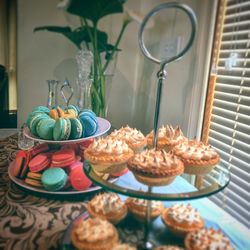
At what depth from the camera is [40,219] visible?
777mm

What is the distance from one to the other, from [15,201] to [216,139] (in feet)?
2.98

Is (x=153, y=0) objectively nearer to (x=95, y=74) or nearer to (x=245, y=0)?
(x=95, y=74)

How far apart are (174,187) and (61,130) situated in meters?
0.41

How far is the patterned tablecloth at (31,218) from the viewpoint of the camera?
0.68m

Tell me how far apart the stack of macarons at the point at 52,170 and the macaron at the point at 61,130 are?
7 centimetres

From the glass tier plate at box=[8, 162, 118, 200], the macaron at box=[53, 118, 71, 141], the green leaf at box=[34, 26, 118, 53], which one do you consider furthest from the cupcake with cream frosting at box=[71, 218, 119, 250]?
the green leaf at box=[34, 26, 118, 53]

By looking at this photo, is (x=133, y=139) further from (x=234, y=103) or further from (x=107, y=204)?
(x=234, y=103)


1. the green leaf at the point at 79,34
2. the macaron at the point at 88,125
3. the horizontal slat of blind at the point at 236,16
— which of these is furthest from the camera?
the green leaf at the point at 79,34

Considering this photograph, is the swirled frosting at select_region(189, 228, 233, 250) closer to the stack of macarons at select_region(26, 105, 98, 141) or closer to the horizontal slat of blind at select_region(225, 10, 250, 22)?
the stack of macarons at select_region(26, 105, 98, 141)

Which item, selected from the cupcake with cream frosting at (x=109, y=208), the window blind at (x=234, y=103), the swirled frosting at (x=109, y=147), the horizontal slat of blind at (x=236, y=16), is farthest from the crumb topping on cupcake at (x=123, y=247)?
the horizontal slat of blind at (x=236, y=16)

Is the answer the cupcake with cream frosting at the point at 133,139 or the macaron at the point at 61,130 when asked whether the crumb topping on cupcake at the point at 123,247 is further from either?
the macaron at the point at 61,130

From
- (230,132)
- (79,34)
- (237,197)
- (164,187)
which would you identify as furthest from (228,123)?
(79,34)

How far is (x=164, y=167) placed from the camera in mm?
646

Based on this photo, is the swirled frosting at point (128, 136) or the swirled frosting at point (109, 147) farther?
the swirled frosting at point (128, 136)
